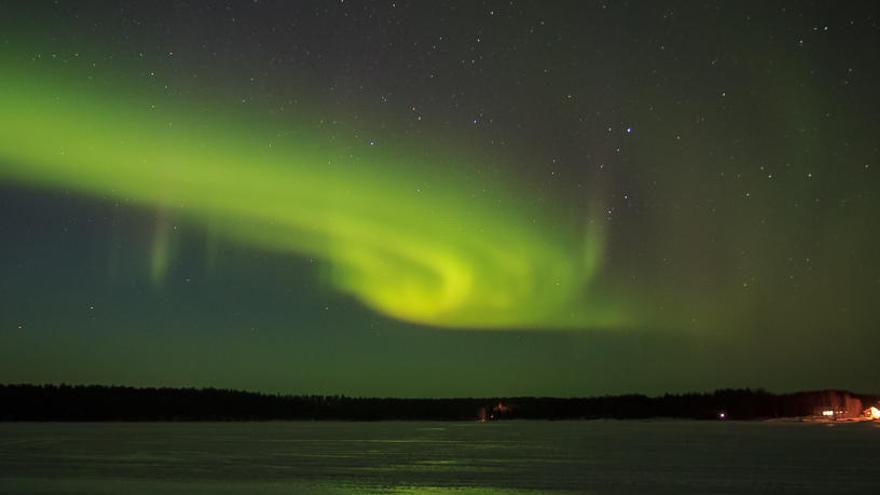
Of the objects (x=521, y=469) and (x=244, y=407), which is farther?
(x=244, y=407)

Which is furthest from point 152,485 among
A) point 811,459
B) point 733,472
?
point 811,459

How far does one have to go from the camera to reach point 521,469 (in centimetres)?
3850

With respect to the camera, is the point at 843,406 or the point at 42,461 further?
the point at 843,406

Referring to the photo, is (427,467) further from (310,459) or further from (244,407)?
(244,407)

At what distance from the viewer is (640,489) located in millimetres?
29734

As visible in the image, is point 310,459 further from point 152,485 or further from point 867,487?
point 867,487

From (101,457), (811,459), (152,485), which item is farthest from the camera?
(101,457)

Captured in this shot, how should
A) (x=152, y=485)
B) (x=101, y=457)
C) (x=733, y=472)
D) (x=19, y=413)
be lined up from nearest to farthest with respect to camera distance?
(x=152, y=485) → (x=733, y=472) → (x=101, y=457) → (x=19, y=413)

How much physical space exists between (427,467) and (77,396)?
147 metres

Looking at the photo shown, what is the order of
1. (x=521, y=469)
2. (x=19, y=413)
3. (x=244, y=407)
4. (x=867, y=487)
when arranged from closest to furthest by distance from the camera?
1. (x=867, y=487)
2. (x=521, y=469)
3. (x=19, y=413)
4. (x=244, y=407)

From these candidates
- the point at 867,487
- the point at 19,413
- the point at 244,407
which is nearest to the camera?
the point at 867,487

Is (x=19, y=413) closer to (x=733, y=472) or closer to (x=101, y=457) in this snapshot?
(x=101, y=457)

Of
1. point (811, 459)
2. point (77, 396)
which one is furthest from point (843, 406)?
point (811, 459)

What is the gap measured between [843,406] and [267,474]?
16854 centimetres
